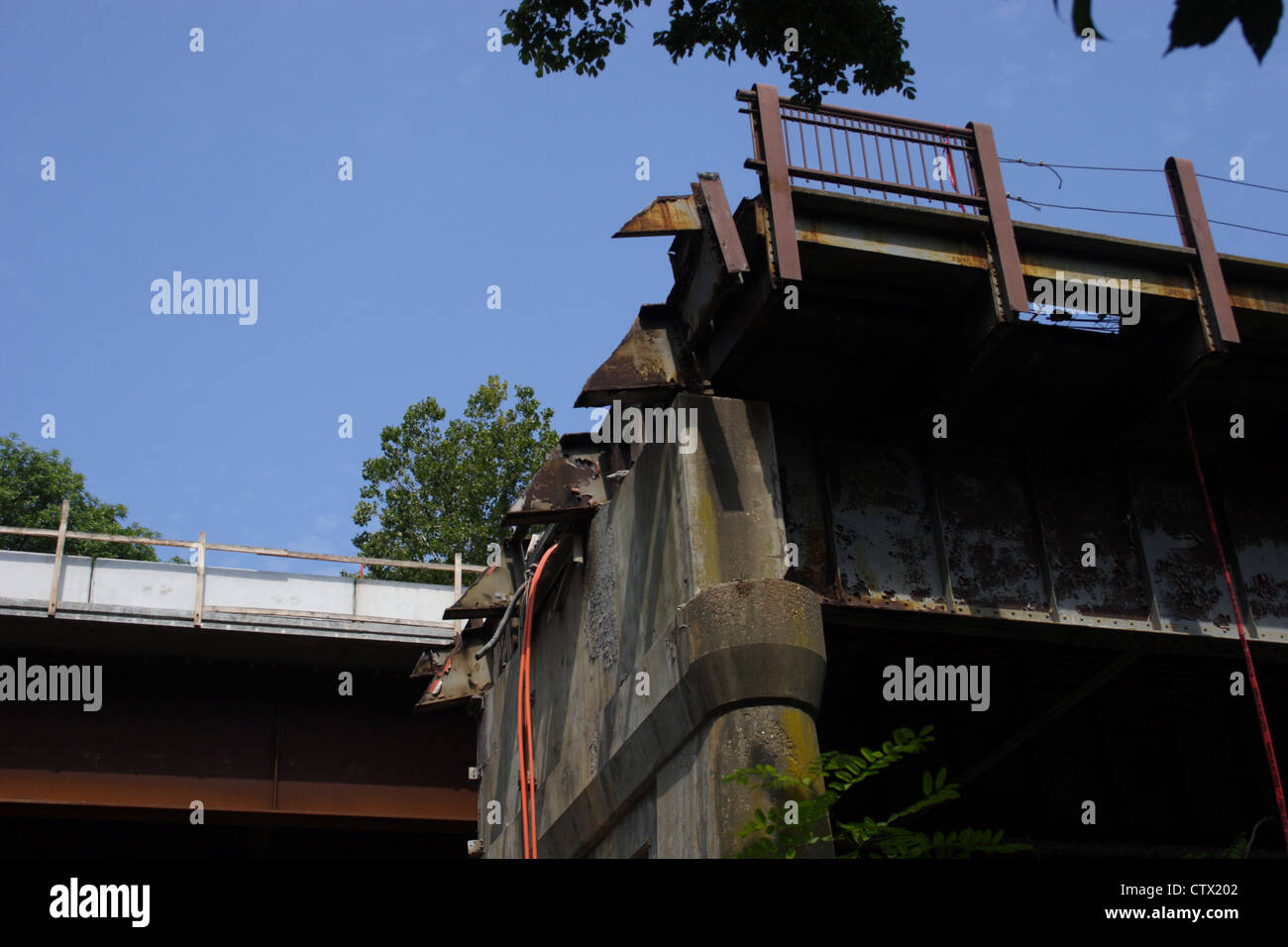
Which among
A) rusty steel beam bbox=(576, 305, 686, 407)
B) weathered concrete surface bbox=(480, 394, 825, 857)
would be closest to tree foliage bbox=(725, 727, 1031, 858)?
weathered concrete surface bbox=(480, 394, 825, 857)

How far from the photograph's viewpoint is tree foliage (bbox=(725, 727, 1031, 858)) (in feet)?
28.6

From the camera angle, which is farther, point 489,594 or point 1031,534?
point 489,594

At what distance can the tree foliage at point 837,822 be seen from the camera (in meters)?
8.73

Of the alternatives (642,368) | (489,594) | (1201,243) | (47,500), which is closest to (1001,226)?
(1201,243)

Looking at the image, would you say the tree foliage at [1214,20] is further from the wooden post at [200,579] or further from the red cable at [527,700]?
A: the wooden post at [200,579]

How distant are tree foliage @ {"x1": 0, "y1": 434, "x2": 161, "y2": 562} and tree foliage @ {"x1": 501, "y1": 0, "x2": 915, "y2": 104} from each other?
54362 millimetres

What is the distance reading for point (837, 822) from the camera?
9.22 metres

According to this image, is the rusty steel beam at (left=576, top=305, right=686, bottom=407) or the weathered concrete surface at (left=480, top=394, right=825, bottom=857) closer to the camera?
the weathered concrete surface at (left=480, top=394, right=825, bottom=857)

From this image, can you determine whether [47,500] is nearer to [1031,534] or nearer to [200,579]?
[200,579]

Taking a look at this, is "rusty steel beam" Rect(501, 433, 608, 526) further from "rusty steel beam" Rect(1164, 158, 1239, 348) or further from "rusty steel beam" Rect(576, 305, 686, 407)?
"rusty steel beam" Rect(1164, 158, 1239, 348)

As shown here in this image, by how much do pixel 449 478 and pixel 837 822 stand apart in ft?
125
